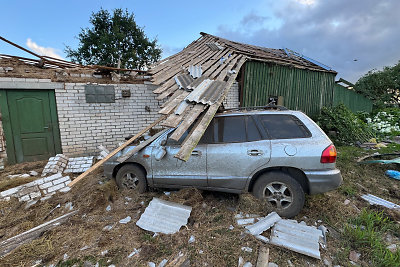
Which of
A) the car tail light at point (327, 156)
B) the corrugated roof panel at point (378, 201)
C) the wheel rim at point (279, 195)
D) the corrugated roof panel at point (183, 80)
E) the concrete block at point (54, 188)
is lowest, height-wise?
the corrugated roof panel at point (378, 201)

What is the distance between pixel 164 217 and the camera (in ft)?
8.96

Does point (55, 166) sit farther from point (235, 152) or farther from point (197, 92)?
point (235, 152)

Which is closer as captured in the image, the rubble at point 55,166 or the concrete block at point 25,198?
the concrete block at point 25,198

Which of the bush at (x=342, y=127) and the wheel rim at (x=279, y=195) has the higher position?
the bush at (x=342, y=127)

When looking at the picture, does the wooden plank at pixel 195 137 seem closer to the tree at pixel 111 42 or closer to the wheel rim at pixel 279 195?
the wheel rim at pixel 279 195

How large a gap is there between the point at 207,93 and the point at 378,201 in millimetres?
3558

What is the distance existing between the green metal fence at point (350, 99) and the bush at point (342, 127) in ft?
4.23

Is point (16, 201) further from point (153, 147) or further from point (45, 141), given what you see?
point (153, 147)

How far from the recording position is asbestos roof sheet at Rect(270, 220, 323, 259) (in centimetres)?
213

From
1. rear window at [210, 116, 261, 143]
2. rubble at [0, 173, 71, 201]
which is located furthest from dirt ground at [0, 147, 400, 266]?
rear window at [210, 116, 261, 143]

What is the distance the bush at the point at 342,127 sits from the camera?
7.88m

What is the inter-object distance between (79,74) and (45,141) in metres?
2.15

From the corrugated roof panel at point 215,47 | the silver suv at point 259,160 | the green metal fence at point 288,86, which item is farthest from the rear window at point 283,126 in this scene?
the corrugated roof panel at point 215,47

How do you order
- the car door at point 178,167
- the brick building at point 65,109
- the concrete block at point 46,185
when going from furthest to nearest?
1. the brick building at point 65,109
2. the concrete block at point 46,185
3. the car door at point 178,167
